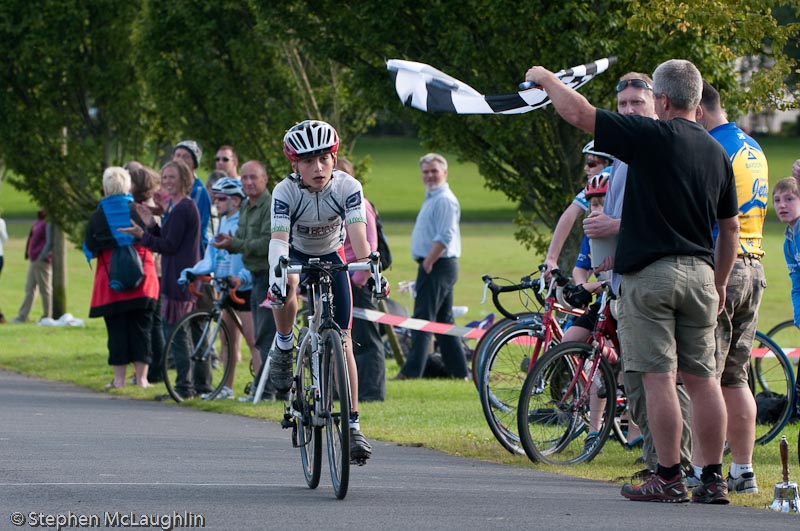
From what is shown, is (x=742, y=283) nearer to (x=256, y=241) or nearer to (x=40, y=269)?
(x=256, y=241)

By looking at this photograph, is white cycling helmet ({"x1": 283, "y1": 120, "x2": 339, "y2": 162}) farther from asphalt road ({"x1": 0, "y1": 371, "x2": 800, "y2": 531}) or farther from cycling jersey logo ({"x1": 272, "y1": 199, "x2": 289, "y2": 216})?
asphalt road ({"x1": 0, "y1": 371, "x2": 800, "y2": 531})

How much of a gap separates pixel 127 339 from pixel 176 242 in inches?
47.5

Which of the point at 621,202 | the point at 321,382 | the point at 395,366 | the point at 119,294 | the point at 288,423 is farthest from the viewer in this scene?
the point at 395,366

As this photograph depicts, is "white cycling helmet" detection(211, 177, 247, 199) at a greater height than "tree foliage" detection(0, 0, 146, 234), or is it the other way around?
"tree foliage" detection(0, 0, 146, 234)

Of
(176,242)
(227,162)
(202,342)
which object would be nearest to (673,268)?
(202,342)

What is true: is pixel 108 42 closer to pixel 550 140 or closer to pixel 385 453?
pixel 550 140

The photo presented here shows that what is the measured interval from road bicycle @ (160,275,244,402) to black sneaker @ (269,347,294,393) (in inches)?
203

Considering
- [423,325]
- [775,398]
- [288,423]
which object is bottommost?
[288,423]

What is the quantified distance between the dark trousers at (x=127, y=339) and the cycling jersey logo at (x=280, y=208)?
6.92 metres

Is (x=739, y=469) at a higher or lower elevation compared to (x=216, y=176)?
lower

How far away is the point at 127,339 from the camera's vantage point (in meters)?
15.5

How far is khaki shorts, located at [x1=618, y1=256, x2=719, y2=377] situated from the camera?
789 centimetres

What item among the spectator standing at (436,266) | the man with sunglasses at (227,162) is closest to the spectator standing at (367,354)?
the man with sunglasses at (227,162)

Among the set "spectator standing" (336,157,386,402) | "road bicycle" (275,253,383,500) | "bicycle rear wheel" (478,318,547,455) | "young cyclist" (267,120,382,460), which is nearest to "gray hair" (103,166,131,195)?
"spectator standing" (336,157,386,402)
